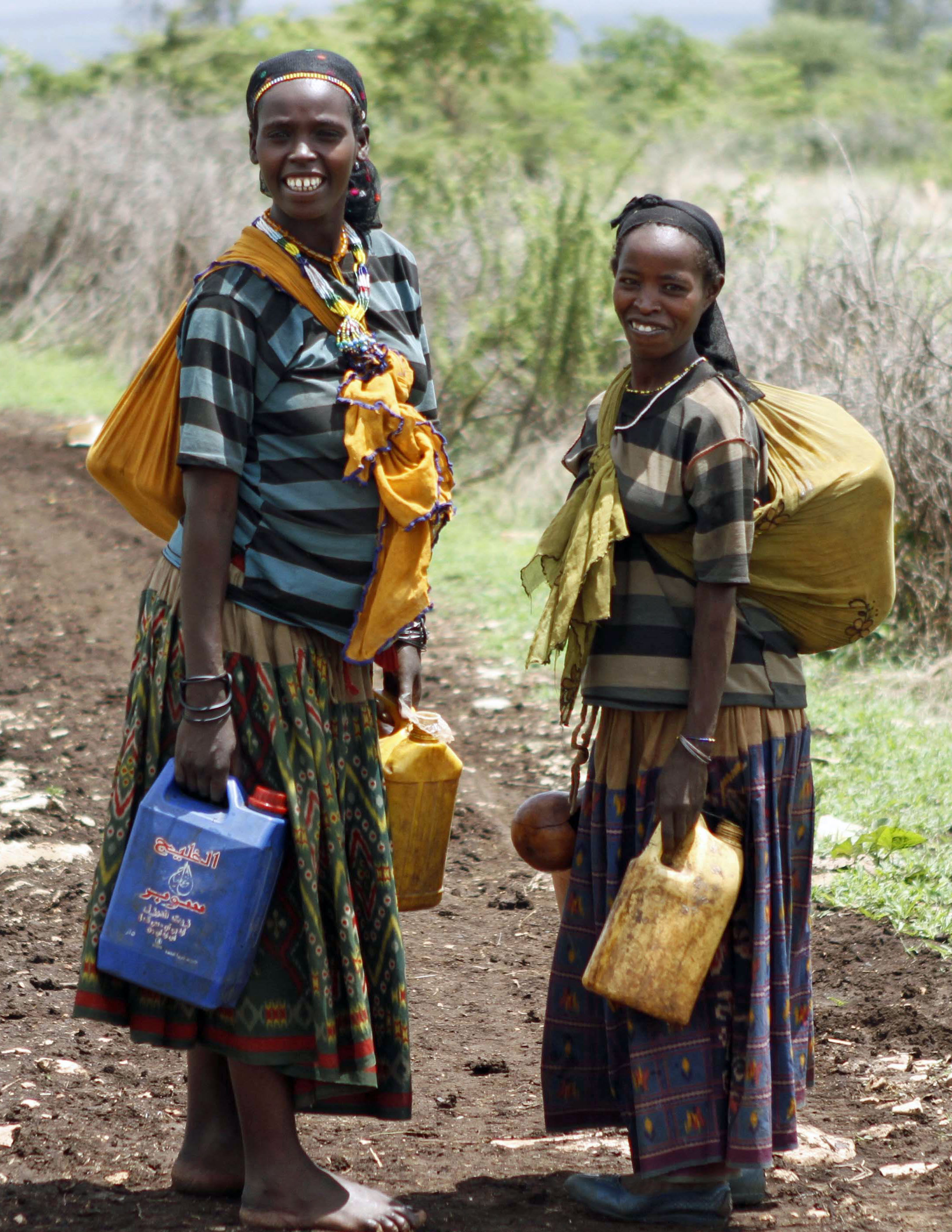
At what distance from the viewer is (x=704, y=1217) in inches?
103

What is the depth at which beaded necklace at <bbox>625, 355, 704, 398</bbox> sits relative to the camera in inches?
100

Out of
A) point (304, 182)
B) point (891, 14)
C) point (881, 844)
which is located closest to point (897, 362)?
point (881, 844)

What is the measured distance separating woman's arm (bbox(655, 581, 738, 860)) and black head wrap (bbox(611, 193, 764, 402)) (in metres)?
0.40

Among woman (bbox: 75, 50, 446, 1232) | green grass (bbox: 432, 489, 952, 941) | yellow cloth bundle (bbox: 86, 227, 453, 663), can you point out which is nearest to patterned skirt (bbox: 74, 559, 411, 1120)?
woman (bbox: 75, 50, 446, 1232)

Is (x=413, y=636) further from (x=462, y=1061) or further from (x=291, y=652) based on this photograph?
(x=462, y=1061)

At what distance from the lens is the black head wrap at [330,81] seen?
2438mm

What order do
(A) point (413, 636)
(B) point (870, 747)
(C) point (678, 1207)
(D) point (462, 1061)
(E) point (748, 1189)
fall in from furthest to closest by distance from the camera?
(B) point (870, 747)
(D) point (462, 1061)
(A) point (413, 636)
(E) point (748, 1189)
(C) point (678, 1207)

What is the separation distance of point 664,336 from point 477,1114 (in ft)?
5.83

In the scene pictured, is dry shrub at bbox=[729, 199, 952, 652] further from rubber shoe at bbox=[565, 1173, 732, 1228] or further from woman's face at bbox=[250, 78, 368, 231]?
woman's face at bbox=[250, 78, 368, 231]

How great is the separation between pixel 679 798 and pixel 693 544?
1.44 feet

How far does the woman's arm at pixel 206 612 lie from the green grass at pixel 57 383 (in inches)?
362

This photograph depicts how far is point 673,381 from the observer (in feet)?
8.36

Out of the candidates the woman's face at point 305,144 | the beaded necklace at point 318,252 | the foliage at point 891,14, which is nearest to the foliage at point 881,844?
the beaded necklace at point 318,252

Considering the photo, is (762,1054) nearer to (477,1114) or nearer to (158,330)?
(477,1114)
